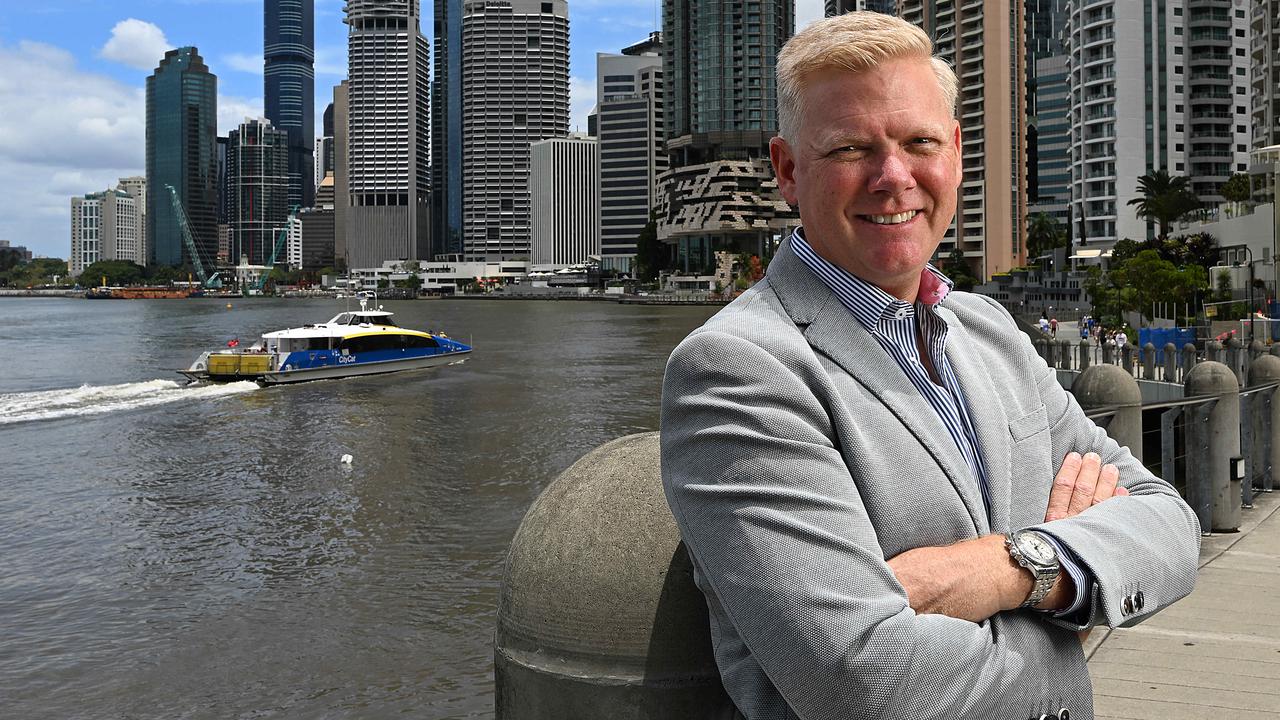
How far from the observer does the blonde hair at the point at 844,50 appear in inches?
87.5

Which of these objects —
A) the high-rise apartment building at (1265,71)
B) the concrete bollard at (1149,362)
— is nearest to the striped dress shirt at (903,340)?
the concrete bollard at (1149,362)

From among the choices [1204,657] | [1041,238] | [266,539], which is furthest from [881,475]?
[1041,238]

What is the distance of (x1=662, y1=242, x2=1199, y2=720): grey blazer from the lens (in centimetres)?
194

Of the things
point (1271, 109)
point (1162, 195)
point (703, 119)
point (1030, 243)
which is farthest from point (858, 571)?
point (703, 119)

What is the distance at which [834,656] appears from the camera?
6.34 feet

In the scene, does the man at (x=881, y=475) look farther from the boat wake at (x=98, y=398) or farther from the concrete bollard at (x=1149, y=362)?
the boat wake at (x=98, y=398)

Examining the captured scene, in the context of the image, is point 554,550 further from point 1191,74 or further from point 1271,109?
point 1191,74

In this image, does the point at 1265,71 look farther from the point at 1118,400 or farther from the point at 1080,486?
the point at 1080,486

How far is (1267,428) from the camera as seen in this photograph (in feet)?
31.7

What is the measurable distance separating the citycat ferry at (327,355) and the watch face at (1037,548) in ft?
138

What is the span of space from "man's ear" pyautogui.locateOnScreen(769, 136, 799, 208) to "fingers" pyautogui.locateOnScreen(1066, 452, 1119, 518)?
0.86 meters

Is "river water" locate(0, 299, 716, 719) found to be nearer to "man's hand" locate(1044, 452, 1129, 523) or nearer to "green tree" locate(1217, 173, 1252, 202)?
"man's hand" locate(1044, 452, 1129, 523)

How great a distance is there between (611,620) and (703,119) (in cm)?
17718

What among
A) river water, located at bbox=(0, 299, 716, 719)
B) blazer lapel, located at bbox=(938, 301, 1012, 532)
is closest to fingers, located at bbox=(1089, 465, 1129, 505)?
blazer lapel, located at bbox=(938, 301, 1012, 532)
